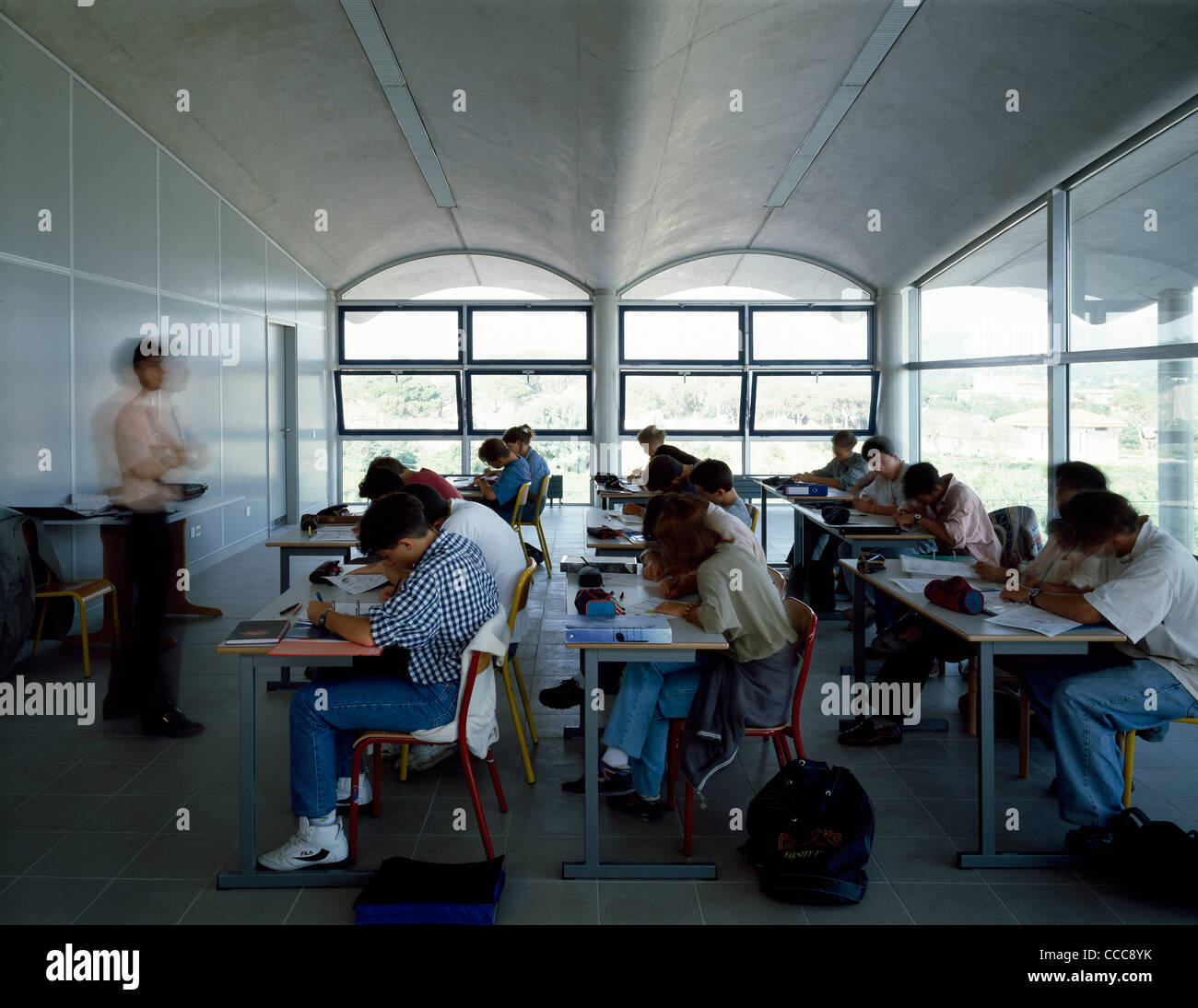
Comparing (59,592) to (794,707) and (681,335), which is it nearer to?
(794,707)

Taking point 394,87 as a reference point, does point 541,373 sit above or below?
below

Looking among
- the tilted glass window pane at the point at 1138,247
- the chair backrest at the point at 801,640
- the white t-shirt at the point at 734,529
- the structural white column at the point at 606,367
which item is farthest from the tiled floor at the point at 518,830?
the structural white column at the point at 606,367

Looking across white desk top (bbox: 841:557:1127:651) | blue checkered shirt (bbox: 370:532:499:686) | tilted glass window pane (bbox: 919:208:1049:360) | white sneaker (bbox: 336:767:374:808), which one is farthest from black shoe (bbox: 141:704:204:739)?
tilted glass window pane (bbox: 919:208:1049:360)

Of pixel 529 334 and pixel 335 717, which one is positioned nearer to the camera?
pixel 335 717

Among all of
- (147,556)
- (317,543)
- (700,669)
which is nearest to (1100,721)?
(700,669)

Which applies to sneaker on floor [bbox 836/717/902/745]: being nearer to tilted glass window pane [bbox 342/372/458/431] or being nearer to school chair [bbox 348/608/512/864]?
school chair [bbox 348/608/512/864]

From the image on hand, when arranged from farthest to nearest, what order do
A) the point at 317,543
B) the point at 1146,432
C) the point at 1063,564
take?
1. the point at 1146,432
2. the point at 317,543
3. the point at 1063,564

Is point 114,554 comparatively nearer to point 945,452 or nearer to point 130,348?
point 130,348

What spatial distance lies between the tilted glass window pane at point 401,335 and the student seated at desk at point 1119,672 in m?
10.2

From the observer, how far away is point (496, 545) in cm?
352

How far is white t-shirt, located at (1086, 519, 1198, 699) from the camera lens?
288 centimetres

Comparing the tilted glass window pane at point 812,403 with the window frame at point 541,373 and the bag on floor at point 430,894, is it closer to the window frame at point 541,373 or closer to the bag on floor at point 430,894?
the window frame at point 541,373

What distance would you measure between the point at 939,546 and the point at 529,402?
7983 millimetres
